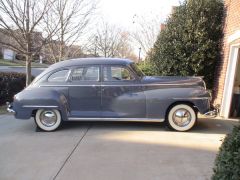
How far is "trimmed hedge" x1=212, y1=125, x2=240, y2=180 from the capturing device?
9.93ft

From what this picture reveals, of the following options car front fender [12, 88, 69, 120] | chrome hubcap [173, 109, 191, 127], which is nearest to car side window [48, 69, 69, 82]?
car front fender [12, 88, 69, 120]

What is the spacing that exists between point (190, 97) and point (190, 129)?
78 centimetres

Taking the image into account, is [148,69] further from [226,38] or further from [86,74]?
[86,74]

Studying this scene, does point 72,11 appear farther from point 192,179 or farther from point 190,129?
point 192,179

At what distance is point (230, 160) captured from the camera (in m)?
3.12

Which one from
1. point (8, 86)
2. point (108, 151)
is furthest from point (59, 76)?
point (8, 86)

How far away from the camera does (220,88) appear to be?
10609mm

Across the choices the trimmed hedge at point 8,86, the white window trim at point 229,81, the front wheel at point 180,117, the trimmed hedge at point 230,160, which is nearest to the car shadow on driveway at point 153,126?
the front wheel at point 180,117

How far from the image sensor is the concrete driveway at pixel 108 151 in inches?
220

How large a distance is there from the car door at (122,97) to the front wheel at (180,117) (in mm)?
650

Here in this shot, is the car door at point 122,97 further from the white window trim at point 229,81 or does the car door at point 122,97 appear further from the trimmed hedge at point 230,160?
the trimmed hedge at point 230,160

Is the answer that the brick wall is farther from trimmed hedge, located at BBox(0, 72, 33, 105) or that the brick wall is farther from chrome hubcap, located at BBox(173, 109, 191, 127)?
trimmed hedge, located at BBox(0, 72, 33, 105)

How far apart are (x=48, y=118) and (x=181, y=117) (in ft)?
10.2

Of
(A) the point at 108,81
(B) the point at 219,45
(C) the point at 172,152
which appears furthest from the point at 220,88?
(C) the point at 172,152
